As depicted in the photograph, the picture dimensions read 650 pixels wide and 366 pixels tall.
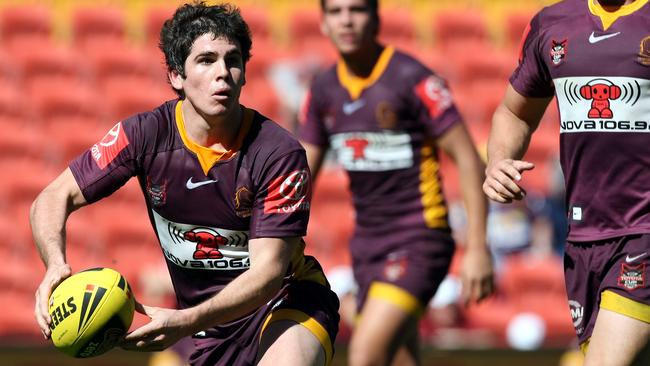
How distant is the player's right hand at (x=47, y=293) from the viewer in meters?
4.73

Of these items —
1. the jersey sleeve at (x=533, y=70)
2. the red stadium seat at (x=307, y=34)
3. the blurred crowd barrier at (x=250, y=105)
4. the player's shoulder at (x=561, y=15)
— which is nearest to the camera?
the player's shoulder at (x=561, y=15)

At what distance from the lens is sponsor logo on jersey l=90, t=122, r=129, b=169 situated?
5.24 meters

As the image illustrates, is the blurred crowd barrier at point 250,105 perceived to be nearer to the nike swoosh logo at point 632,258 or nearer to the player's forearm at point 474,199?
the player's forearm at point 474,199

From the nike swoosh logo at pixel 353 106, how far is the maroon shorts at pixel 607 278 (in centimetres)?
239

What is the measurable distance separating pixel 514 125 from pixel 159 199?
165cm

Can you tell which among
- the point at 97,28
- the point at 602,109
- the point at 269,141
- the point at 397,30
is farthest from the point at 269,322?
the point at 97,28

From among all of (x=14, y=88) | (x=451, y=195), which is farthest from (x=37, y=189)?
(x=451, y=195)

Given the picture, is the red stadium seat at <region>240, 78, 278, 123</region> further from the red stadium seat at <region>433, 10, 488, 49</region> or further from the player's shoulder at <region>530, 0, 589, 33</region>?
the player's shoulder at <region>530, 0, 589, 33</region>

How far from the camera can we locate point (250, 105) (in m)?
12.2

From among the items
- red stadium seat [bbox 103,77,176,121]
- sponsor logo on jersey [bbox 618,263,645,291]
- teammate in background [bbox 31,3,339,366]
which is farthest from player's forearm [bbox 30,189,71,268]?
red stadium seat [bbox 103,77,176,121]

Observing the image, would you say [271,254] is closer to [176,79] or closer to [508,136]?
[176,79]

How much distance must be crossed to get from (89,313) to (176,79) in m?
1.20

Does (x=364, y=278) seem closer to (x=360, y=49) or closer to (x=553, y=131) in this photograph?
(x=360, y=49)

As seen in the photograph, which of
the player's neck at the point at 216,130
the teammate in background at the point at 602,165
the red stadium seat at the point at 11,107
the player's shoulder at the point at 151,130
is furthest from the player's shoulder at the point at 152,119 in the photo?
the red stadium seat at the point at 11,107
